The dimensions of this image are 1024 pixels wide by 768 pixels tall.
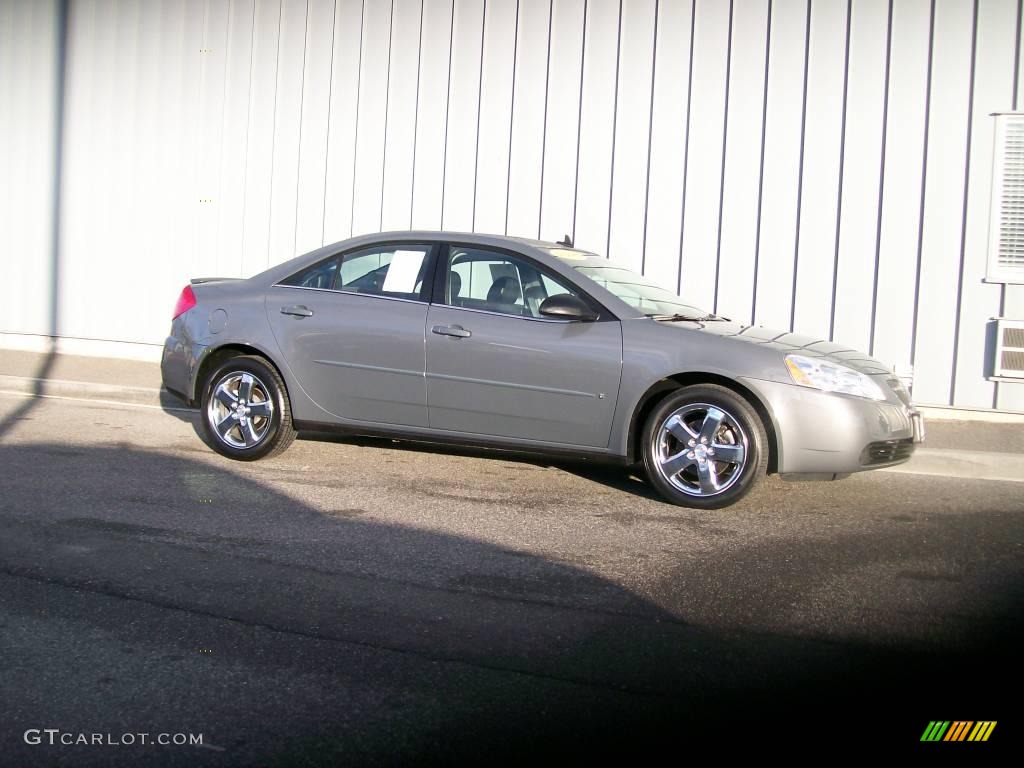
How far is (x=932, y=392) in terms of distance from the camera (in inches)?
387

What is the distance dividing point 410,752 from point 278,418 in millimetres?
4402

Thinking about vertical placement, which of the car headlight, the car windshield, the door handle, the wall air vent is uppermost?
the wall air vent

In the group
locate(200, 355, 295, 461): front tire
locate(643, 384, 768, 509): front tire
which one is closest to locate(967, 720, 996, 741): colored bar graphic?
locate(643, 384, 768, 509): front tire

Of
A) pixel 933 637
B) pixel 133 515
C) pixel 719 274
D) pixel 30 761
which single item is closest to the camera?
pixel 30 761

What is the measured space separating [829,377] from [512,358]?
1.82m

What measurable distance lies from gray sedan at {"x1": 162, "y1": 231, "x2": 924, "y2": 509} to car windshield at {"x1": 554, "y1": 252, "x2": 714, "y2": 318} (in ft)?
0.08

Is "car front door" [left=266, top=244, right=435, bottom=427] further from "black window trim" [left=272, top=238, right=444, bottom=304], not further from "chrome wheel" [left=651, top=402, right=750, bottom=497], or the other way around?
"chrome wheel" [left=651, top=402, right=750, bottom=497]

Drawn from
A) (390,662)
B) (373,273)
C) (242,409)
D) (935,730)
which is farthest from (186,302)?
(935,730)

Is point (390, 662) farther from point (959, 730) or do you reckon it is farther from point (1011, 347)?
point (1011, 347)

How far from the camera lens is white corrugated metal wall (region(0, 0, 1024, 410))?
9.84 meters

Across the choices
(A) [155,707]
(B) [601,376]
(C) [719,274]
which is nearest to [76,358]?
(C) [719,274]

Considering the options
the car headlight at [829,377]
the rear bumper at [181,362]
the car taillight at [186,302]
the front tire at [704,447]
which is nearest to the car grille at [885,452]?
the car headlight at [829,377]

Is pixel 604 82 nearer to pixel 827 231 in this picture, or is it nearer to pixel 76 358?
pixel 827 231

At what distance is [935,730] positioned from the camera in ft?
10.5
